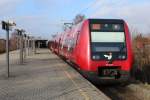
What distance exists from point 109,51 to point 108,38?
29.5 inches

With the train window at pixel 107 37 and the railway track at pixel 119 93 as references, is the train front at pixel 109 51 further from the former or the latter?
the railway track at pixel 119 93

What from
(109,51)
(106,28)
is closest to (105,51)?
(109,51)

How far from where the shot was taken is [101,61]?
17.5 metres

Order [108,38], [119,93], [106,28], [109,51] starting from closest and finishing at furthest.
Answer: [109,51], [119,93], [108,38], [106,28]

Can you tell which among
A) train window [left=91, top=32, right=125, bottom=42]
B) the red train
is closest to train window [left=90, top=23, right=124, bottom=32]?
the red train

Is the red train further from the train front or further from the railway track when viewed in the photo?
the railway track

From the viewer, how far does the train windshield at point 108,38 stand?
17.8 m

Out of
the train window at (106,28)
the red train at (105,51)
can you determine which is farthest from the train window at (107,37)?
the train window at (106,28)

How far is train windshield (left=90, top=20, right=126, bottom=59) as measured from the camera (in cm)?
1777

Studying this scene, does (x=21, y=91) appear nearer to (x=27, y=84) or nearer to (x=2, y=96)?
(x=2, y=96)

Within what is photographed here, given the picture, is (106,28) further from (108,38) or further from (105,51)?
(105,51)

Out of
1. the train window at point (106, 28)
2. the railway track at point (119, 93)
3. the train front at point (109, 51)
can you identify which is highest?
the train window at point (106, 28)

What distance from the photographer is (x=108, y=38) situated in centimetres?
1816

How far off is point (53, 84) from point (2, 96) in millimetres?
3776
